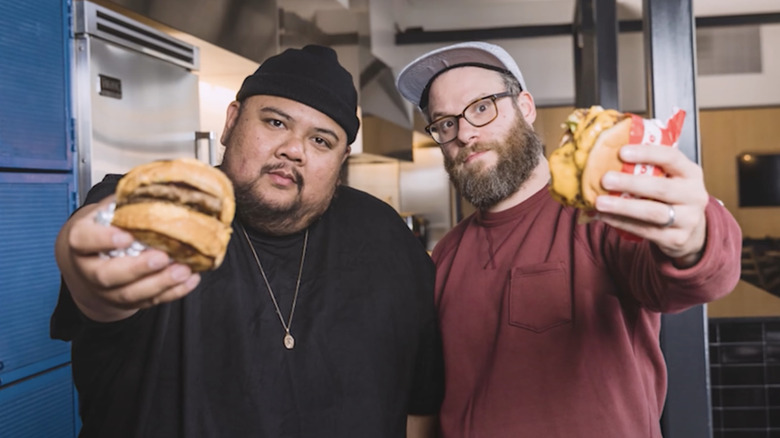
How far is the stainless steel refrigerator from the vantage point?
228cm

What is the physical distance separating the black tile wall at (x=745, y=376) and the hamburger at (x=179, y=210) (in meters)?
3.33

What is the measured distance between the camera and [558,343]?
1388mm

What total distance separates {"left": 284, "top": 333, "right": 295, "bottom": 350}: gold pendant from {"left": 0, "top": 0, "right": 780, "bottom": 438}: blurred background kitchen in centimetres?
84

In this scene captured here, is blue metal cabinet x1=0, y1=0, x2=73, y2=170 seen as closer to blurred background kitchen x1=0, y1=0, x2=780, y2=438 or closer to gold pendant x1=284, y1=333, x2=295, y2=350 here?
blurred background kitchen x1=0, y1=0, x2=780, y2=438

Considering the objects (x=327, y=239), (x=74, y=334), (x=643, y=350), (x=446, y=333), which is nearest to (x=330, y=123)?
(x=327, y=239)

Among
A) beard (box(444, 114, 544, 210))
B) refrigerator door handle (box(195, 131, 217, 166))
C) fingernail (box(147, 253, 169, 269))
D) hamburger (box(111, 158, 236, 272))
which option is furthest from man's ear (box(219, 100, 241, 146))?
refrigerator door handle (box(195, 131, 217, 166))

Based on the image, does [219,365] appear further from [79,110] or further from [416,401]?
[79,110]

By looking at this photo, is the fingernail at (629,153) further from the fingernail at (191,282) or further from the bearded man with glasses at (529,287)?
the fingernail at (191,282)

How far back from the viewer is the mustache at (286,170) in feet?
4.85

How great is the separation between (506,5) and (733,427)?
14.4ft

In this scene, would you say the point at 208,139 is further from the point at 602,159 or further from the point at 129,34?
the point at 602,159

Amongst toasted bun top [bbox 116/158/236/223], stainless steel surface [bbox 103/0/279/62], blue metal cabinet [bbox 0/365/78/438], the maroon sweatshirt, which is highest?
stainless steel surface [bbox 103/0/279/62]

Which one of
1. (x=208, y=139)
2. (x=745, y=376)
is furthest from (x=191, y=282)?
(x=745, y=376)

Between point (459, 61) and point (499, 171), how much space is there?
33 centimetres
